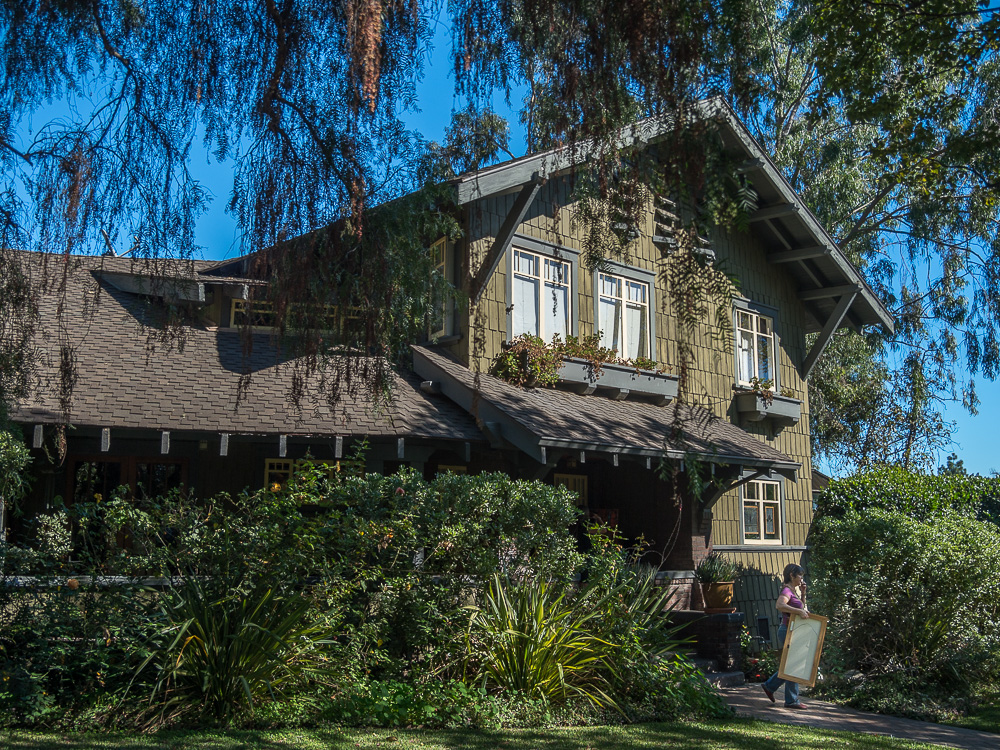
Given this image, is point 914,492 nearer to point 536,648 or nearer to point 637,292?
point 637,292

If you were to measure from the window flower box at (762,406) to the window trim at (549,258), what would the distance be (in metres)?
4.52

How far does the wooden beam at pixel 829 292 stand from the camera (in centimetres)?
1857

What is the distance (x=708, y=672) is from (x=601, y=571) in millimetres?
3370

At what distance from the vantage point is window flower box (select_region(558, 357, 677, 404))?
14422mm

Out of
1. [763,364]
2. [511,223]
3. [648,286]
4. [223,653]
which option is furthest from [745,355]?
[223,653]

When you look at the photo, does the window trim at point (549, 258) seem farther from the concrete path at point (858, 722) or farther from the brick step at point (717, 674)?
the concrete path at point (858, 722)

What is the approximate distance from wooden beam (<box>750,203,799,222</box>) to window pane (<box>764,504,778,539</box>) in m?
5.52

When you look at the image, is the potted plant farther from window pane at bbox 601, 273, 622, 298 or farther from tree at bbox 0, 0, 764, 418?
tree at bbox 0, 0, 764, 418

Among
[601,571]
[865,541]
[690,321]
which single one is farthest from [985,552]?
[690,321]

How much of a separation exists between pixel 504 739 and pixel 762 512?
11.4 metres

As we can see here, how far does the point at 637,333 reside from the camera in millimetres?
16062

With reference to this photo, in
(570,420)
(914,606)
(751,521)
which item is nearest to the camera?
(914,606)

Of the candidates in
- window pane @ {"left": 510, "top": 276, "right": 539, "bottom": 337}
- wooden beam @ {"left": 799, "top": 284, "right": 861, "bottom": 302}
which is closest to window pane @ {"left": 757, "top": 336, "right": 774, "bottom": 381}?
wooden beam @ {"left": 799, "top": 284, "right": 861, "bottom": 302}

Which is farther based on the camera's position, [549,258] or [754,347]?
[754,347]
